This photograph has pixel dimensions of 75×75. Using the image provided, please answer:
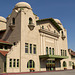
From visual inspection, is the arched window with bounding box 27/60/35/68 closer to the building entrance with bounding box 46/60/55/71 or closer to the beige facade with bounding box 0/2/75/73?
the beige facade with bounding box 0/2/75/73

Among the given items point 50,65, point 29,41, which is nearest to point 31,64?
point 29,41

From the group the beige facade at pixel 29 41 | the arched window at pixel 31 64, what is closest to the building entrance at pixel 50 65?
the beige facade at pixel 29 41

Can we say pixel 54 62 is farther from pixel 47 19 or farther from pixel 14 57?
pixel 14 57

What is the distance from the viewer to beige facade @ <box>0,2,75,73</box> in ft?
114

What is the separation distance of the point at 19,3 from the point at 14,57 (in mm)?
17669

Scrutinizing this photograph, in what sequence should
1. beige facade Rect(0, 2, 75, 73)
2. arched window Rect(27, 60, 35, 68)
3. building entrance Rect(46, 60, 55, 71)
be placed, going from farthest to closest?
building entrance Rect(46, 60, 55, 71)
arched window Rect(27, 60, 35, 68)
beige facade Rect(0, 2, 75, 73)

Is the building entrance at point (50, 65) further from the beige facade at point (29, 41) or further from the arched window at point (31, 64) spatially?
the arched window at point (31, 64)

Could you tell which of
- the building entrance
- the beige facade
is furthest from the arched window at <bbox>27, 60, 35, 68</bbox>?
the building entrance

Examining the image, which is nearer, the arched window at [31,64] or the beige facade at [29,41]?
the beige facade at [29,41]

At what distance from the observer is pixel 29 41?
38.0 metres

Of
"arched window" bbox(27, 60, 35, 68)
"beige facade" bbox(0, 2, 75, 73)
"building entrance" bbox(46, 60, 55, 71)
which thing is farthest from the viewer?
"building entrance" bbox(46, 60, 55, 71)

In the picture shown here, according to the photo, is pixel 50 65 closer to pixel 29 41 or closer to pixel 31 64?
pixel 31 64

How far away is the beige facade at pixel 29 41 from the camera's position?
3469 centimetres

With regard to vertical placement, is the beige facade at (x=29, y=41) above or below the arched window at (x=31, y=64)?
above
